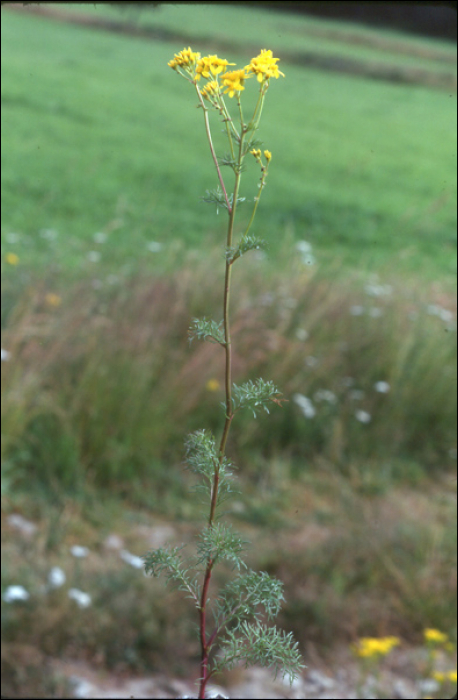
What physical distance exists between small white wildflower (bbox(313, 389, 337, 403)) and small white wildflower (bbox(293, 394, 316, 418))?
0.04 meters

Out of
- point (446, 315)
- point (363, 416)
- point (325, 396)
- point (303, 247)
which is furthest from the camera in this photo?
point (303, 247)

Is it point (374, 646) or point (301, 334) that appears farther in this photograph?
point (301, 334)

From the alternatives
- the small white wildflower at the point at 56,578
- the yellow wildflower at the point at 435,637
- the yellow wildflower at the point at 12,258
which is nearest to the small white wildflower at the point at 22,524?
the small white wildflower at the point at 56,578

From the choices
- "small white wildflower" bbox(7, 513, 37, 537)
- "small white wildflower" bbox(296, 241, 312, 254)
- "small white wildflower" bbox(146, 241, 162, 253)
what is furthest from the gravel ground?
"small white wildflower" bbox(146, 241, 162, 253)

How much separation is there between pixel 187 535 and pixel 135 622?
21.5 inches

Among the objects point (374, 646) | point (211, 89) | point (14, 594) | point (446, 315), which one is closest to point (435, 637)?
point (374, 646)

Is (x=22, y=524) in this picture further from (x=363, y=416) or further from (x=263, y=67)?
(x=263, y=67)

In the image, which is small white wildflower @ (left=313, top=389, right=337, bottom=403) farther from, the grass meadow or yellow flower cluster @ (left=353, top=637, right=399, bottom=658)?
yellow flower cluster @ (left=353, top=637, right=399, bottom=658)

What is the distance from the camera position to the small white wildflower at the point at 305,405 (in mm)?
2617

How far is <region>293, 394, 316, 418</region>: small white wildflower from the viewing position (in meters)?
2.62

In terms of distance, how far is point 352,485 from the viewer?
96.5 inches

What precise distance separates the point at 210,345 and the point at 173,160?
4.77 ft

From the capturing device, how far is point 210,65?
57 centimetres

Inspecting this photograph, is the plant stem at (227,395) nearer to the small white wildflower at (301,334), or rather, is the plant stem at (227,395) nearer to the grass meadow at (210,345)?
the grass meadow at (210,345)
